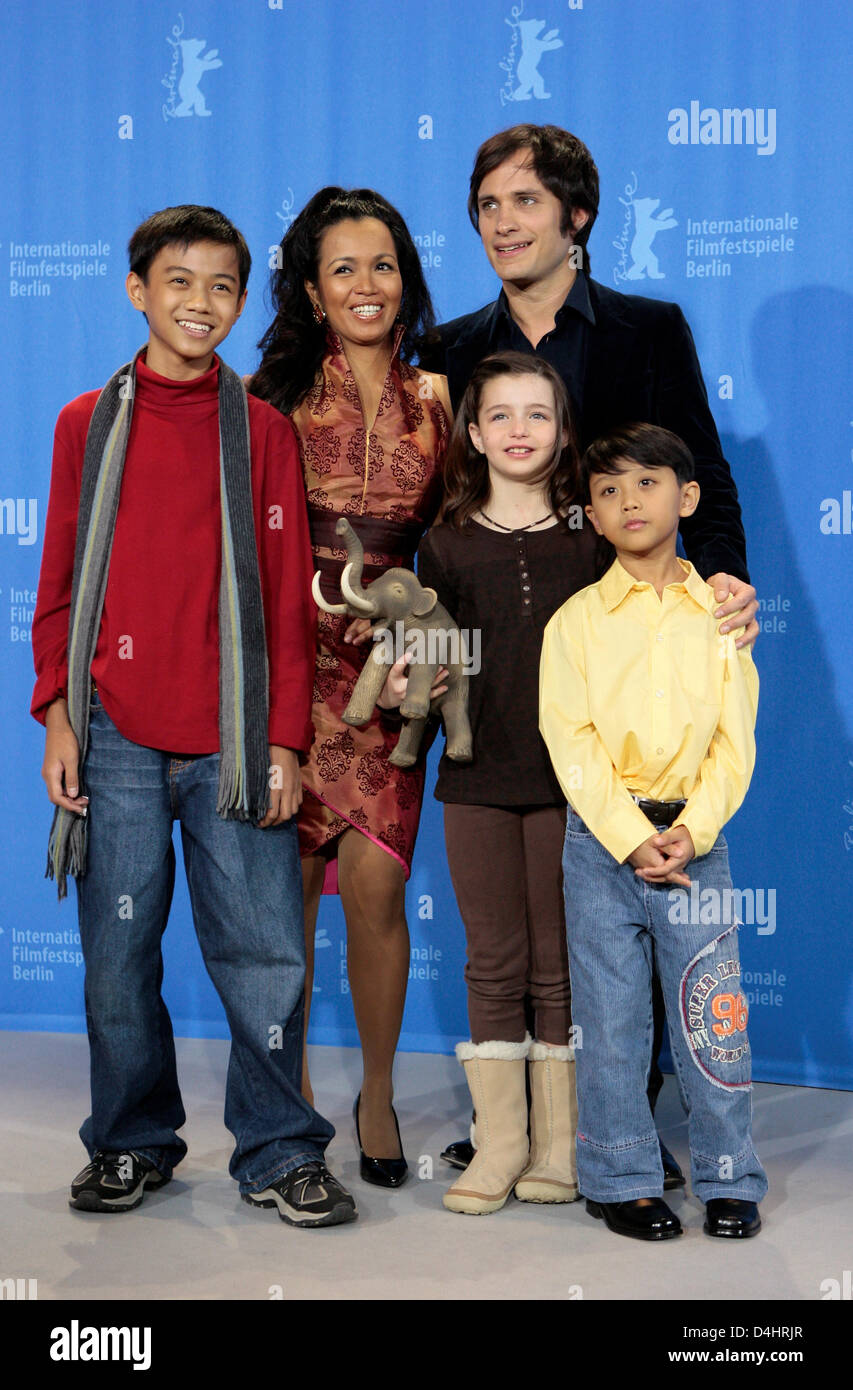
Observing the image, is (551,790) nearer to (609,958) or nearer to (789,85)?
(609,958)

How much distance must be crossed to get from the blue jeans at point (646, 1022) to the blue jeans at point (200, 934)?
1.67ft

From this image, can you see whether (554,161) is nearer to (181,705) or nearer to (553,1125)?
(181,705)

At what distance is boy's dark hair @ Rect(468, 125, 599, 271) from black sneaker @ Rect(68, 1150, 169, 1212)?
1.96m

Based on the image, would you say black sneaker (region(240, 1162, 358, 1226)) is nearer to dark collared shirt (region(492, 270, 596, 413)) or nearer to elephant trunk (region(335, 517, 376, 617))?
elephant trunk (region(335, 517, 376, 617))

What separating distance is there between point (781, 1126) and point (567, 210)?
202 centimetres

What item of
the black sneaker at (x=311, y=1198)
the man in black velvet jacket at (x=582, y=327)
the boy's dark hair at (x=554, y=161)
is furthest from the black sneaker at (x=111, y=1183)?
the boy's dark hair at (x=554, y=161)

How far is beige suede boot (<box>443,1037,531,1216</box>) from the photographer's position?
8.39 ft

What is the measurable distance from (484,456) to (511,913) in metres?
0.85

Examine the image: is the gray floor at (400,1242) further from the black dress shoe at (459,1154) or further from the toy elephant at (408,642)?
the toy elephant at (408,642)

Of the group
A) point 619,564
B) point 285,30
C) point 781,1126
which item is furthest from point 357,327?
point 781,1126

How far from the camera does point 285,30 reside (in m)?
3.87

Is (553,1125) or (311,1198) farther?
(553,1125)

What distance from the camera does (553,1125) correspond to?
261cm

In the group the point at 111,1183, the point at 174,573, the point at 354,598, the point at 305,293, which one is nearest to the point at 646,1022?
the point at 354,598
